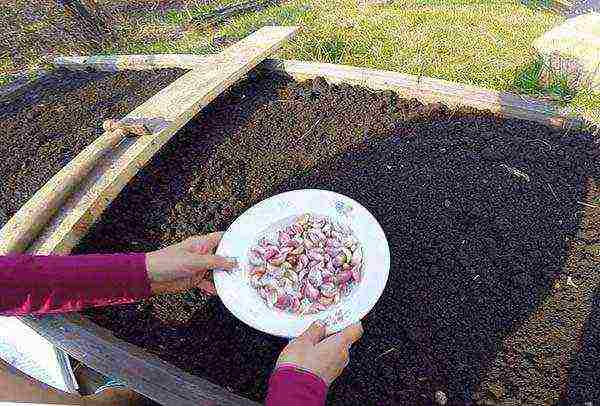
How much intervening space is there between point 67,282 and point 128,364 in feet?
1.02

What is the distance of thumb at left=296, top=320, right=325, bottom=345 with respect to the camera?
1.54 m

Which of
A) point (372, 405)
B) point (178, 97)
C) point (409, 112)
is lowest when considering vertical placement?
point (372, 405)

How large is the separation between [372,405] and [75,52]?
4.05 m

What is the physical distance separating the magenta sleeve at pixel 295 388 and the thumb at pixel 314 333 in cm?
11

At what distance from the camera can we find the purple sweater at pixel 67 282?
1585 mm

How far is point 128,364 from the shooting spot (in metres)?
1.66

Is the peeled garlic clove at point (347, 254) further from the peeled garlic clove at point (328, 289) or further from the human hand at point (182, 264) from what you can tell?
the human hand at point (182, 264)

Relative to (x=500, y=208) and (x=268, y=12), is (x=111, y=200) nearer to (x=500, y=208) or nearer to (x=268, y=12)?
(x=500, y=208)

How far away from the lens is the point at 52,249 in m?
2.06

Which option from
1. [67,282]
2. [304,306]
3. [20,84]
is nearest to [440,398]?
[304,306]

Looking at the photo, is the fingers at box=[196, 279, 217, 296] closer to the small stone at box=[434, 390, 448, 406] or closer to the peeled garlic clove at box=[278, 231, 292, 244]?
the peeled garlic clove at box=[278, 231, 292, 244]

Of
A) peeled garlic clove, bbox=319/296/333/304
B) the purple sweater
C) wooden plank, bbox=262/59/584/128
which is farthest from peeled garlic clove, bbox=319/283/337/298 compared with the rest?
wooden plank, bbox=262/59/584/128

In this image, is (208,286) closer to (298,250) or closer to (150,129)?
(298,250)

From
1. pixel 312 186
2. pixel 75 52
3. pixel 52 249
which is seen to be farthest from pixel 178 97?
pixel 75 52
